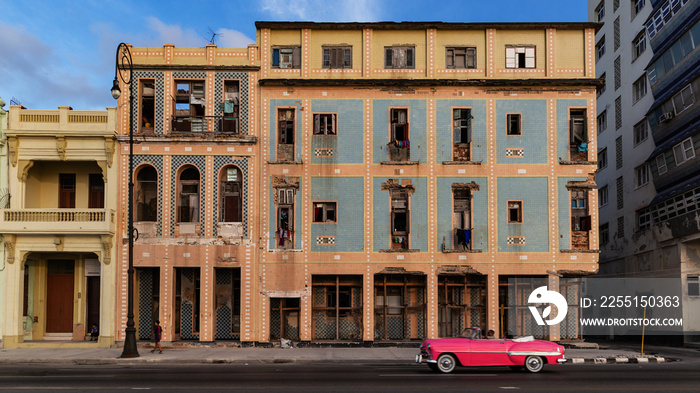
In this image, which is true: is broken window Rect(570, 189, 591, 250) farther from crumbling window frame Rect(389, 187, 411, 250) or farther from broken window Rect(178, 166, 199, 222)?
broken window Rect(178, 166, 199, 222)

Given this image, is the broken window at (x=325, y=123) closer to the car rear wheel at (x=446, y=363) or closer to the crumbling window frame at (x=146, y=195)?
the crumbling window frame at (x=146, y=195)

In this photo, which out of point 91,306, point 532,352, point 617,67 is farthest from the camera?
point 617,67

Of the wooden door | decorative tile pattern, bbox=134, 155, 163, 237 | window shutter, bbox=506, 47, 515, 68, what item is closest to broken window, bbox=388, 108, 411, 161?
window shutter, bbox=506, 47, 515, 68

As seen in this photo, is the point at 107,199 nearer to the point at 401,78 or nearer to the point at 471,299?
the point at 401,78

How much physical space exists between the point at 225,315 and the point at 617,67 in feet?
116

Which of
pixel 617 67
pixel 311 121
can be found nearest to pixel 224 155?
pixel 311 121

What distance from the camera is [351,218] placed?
32.8 m

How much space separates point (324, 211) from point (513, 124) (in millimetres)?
10471

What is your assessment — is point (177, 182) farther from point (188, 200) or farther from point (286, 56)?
point (286, 56)

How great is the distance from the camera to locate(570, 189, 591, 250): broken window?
3288 centimetres

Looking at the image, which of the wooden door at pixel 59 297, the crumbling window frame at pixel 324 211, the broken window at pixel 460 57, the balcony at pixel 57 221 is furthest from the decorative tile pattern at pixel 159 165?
the broken window at pixel 460 57

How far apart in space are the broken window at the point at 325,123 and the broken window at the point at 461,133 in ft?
19.8

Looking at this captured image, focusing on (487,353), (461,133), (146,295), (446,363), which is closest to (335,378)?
(446,363)

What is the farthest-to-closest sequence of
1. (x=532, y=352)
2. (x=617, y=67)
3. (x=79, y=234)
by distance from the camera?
1. (x=617, y=67)
2. (x=79, y=234)
3. (x=532, y=352)
